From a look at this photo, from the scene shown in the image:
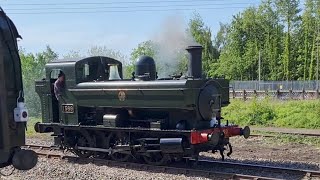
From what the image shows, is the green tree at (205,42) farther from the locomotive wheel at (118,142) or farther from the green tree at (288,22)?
the locomotive wheel at (118,142)

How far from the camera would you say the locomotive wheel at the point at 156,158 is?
38.3 ft

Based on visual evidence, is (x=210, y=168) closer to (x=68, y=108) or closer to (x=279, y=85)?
(x=68, y=108)

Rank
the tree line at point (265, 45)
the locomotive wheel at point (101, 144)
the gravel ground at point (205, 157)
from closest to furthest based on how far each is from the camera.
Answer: the gravel ground at point (205, 157) < the locomotive wheel at point (101, 144) < the tree line at point (265, 45)

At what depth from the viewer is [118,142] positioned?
12516 millimetres

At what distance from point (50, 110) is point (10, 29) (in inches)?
324

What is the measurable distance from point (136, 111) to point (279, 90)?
29.0 metres

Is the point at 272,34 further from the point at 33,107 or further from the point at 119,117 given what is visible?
the point at 119,117

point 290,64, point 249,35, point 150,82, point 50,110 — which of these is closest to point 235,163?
point 150,82

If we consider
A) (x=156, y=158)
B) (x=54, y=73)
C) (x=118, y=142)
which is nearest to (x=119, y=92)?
(x=118, y=142)

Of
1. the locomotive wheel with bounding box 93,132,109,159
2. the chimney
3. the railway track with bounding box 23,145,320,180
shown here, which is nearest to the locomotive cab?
the locomotive wheel with bounding box 93,132,109,159

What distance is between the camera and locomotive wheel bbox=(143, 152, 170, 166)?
38.3 feet

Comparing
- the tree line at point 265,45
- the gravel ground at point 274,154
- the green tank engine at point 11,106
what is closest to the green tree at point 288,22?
the tree line at point 265,45

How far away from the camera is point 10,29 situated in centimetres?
606

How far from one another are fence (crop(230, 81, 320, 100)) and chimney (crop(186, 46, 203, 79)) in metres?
20.2
